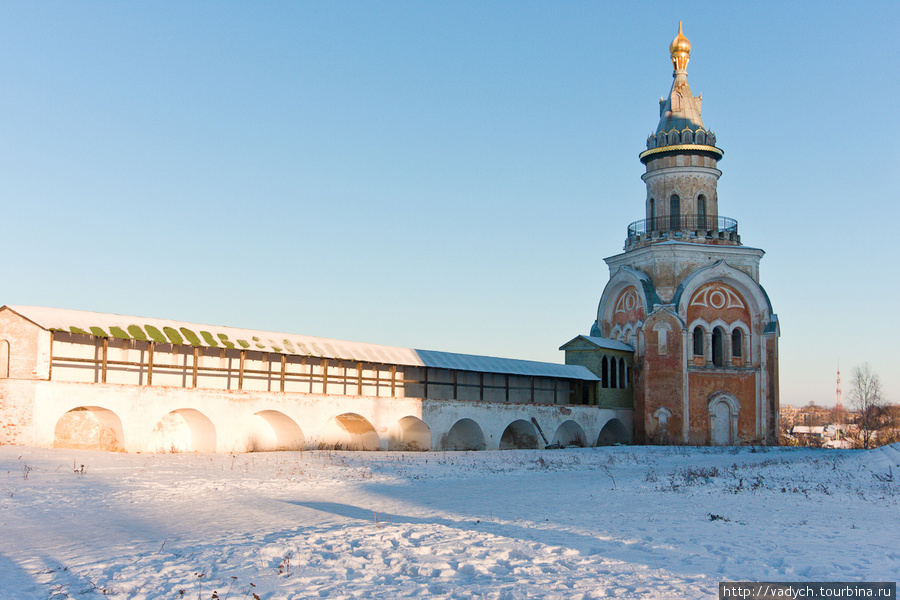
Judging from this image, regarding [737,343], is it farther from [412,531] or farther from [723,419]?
[412,531]

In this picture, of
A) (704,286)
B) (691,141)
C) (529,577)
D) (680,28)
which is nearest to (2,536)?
(529,577)

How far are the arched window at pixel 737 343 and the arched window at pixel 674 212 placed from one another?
5.04 meters

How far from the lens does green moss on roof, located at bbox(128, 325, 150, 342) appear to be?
17781mm

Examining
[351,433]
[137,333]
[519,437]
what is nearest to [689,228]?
[519,437]

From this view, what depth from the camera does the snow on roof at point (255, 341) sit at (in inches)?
669

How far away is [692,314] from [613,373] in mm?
3992

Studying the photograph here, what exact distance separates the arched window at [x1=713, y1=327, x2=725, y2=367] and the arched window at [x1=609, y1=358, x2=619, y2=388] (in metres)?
4.05

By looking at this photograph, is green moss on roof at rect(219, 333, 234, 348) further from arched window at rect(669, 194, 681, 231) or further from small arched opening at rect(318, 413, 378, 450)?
arched window at rect(669, 194, 681, 231)

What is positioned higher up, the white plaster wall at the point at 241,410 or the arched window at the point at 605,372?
the arched window at the point at 605,372

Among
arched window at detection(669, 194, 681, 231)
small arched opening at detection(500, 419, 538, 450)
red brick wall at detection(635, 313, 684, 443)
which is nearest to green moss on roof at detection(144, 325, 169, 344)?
small arched opening at detection(500, 419, 538, 450)

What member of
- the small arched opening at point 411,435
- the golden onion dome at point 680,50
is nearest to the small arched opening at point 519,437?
the small arched opening at point 411,435

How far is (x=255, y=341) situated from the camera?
20312mm

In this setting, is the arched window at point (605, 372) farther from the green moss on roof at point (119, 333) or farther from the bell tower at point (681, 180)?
the green moss on roof at point (119, 333)

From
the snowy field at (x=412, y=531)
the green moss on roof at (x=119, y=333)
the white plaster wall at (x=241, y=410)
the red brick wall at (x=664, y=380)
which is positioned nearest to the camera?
the snowy field at (x=412, y=531)
